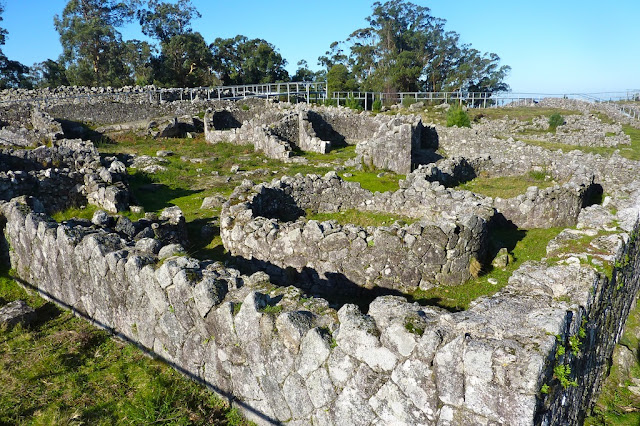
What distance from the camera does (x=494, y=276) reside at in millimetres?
10477

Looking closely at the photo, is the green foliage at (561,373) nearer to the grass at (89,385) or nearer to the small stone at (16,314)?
the grass at (89,385)

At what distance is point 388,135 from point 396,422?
2094 cm

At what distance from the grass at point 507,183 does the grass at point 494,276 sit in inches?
199

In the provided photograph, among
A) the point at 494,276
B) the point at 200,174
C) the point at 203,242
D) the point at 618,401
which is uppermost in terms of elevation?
the point at 200,174

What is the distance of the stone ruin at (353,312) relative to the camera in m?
4.05

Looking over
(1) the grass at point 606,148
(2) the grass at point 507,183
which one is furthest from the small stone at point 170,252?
(1) the grass at point 606,148

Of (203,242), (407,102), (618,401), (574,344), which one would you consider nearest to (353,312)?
(574,344)

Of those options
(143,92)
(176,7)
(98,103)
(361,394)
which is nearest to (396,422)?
(361,394)

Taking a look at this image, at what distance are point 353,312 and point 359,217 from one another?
33.0ft

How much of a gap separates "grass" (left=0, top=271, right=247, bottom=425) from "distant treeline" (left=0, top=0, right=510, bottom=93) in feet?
171

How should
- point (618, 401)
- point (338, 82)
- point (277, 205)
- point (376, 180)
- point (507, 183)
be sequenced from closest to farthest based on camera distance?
point (618, 401) → point (277, 205) → point (507, 183) → point (376, 180) → point (338, 82)

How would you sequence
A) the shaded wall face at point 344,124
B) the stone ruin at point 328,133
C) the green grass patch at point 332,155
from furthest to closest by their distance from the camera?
the shaded wall face at point 344,124 < the green grass patch at point 332,155 < the stone ruin at point 328,133

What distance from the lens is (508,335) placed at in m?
4.13

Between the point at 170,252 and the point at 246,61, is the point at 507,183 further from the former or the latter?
the point at 246,61
